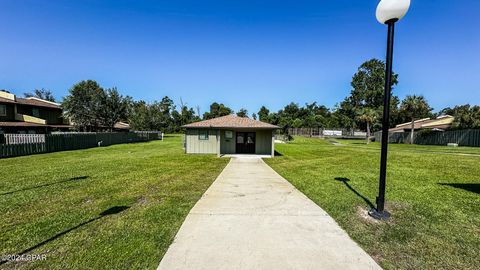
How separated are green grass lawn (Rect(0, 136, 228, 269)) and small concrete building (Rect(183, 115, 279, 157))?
8823 millimetres

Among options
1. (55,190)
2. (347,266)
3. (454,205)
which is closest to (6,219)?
(55,190)

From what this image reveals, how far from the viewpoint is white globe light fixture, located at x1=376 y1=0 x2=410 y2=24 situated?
157 inches

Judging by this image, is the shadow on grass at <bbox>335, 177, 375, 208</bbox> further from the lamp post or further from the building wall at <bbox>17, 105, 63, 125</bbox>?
the building wall at <bbox>17, 105, 63, 125</bbox>

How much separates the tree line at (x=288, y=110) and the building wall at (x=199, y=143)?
9.10 meters

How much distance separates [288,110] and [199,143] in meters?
62.3

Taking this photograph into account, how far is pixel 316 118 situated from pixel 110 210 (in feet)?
209

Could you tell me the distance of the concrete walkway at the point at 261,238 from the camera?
291 cm

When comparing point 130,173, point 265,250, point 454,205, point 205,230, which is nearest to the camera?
point 265,250

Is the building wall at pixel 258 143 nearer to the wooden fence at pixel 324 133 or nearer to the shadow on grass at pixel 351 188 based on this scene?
the shadow on grass at pixel 351 188

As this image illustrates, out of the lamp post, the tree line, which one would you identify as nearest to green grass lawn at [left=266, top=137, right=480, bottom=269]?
the lamp post

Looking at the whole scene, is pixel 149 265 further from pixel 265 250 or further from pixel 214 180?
pixel 214 180

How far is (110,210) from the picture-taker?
488 cm

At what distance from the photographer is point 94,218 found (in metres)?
4.43

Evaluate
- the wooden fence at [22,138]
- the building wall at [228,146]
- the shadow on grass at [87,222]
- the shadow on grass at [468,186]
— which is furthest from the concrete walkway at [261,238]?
the wooden fence at [22,138]
